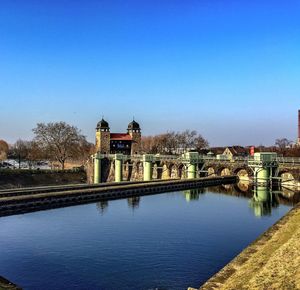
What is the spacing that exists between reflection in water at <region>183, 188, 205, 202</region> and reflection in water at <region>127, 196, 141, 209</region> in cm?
613

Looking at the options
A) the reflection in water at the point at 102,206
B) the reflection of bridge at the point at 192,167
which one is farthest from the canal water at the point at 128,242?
the reflection of bridge at the point at 192,167

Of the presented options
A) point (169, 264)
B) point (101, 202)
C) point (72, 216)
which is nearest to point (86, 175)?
point (101, 202)

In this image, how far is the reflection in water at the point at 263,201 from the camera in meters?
42.3

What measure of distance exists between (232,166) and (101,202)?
30.6m

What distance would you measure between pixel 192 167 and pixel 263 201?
25839mm

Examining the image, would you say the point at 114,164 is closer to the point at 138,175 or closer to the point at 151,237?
the point at 138,175

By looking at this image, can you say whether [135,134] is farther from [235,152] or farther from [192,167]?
[192,167]

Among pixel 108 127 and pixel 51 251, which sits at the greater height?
pixel 108 127

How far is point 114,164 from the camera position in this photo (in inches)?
3858

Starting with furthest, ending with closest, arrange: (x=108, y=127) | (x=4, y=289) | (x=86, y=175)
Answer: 1. (x=108, y=127)
2. (x=86, y=175)
3. (x=4, y=289)

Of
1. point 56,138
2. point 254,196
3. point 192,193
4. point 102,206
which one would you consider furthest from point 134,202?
point 56,138

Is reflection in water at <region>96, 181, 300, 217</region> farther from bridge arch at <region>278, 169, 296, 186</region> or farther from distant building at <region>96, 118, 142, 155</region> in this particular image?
distant building at <region>96, 118, 142, 155</region>

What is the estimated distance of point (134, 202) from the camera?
157 feet

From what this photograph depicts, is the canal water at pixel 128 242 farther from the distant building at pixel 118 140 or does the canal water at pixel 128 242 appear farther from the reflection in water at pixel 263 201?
the distant building at pixel 118 140
